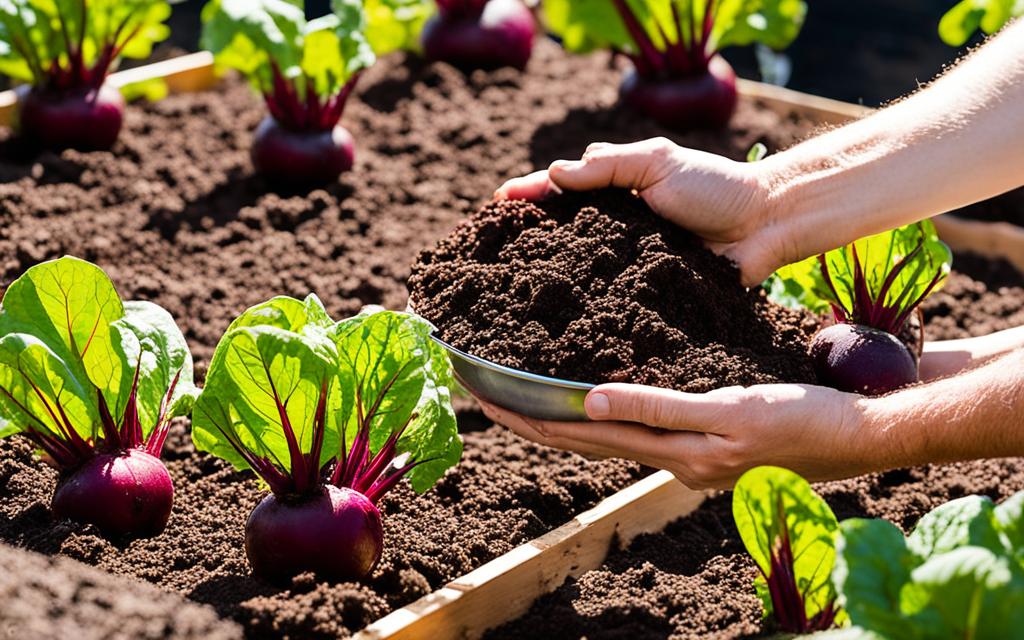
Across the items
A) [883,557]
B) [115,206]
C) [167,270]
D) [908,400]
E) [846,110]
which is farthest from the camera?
[846,110]

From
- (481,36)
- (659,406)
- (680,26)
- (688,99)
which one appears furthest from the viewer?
(481,36)

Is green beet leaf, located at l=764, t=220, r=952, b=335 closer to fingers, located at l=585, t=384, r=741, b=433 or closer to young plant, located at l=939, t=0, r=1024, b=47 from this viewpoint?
fingers, located at l=585, t=384, r=741, b=433

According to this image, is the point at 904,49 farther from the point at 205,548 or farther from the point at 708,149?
the point at 205,548

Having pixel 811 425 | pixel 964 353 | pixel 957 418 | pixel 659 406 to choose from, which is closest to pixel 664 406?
pixel 659 406

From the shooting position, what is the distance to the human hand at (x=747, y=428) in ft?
7.68

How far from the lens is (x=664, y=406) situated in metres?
2.33

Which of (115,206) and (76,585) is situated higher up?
(76,585)

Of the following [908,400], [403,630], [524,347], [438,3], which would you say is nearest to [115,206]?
[438,3]

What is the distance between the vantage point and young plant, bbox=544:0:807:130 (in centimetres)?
449

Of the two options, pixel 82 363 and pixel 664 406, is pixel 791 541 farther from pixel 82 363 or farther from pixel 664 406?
pixel 82 363

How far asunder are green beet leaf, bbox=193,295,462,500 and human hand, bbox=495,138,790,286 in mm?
620

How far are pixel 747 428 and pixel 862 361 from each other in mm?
492

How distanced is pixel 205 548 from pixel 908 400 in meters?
1.48

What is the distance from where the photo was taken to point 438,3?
16.4 ft
